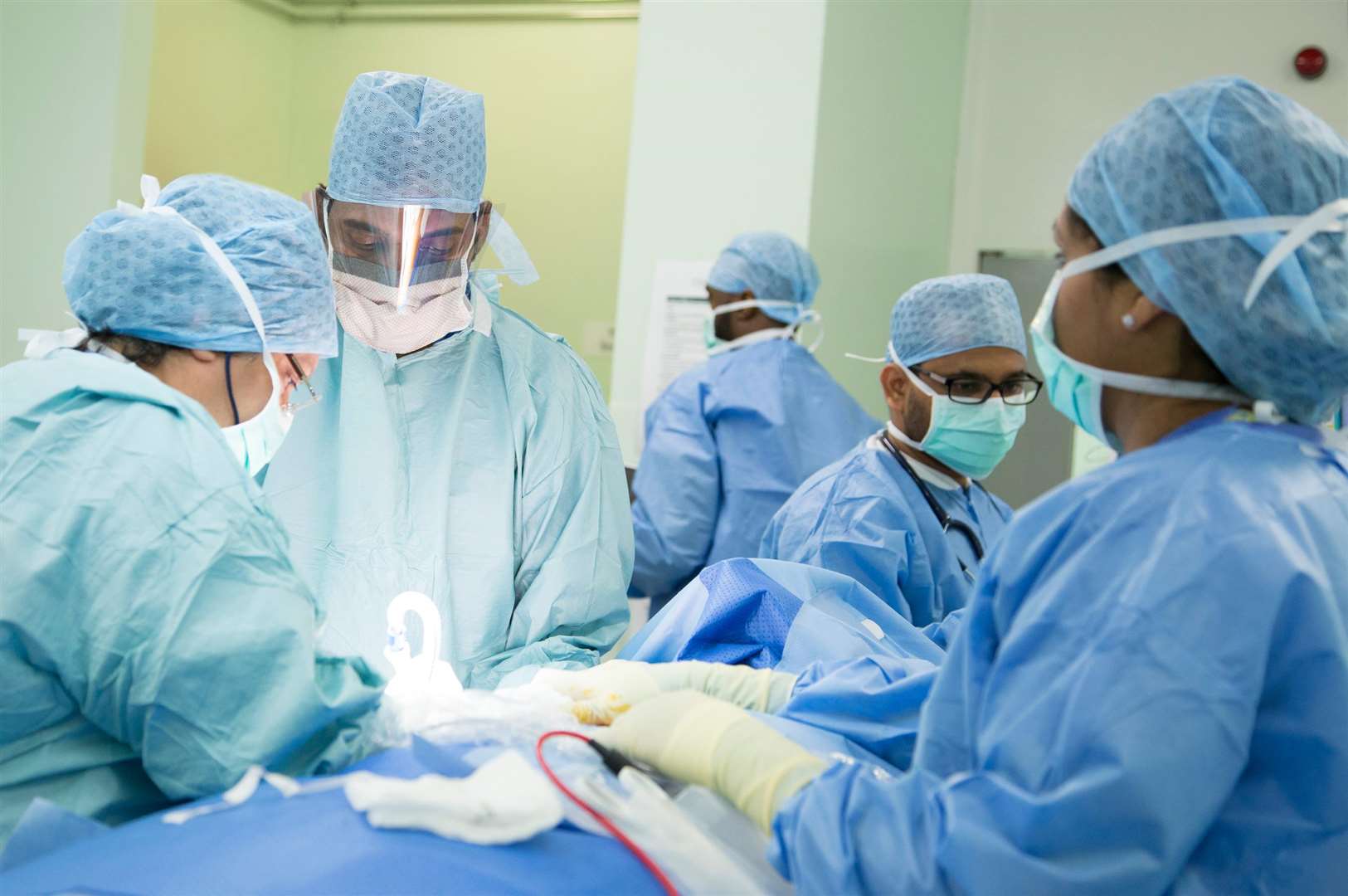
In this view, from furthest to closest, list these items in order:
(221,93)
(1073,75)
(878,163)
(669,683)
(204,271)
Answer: (221,93) → (1073,75) → (878,163) → (669,683) → (204,271)

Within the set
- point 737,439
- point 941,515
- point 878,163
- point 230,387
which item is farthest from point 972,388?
point 878,163

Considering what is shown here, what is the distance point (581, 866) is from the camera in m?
1.15

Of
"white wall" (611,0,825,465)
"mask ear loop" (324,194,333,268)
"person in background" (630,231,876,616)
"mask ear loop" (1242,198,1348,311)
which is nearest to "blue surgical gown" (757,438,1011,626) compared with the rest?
"person in background" (630,231,876,616)

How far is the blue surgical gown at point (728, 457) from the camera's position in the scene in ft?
10.9

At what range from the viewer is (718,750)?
4.09 feet

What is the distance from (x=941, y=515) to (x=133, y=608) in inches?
65.6

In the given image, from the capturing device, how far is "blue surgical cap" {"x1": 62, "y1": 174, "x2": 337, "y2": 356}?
4.57ft

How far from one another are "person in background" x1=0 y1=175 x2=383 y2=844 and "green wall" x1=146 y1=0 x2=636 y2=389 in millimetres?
4154

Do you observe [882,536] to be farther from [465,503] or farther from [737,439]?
[737,439]

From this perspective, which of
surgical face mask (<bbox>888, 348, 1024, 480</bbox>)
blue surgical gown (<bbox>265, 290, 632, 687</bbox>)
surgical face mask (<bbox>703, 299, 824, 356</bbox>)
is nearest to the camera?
blue surgical gown (<bbox>265, 290, 632, 687</bbox>)

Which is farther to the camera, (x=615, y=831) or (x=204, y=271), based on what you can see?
(x=204, y=271)

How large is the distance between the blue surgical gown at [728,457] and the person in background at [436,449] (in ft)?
4.13

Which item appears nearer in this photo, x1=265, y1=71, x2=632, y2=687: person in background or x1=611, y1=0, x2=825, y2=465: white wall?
x1=265, y1=71, x2=632, y2=687: person in background

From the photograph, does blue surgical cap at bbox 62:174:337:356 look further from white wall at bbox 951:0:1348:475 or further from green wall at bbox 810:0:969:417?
white wall at bbox 951:0:1348:475
